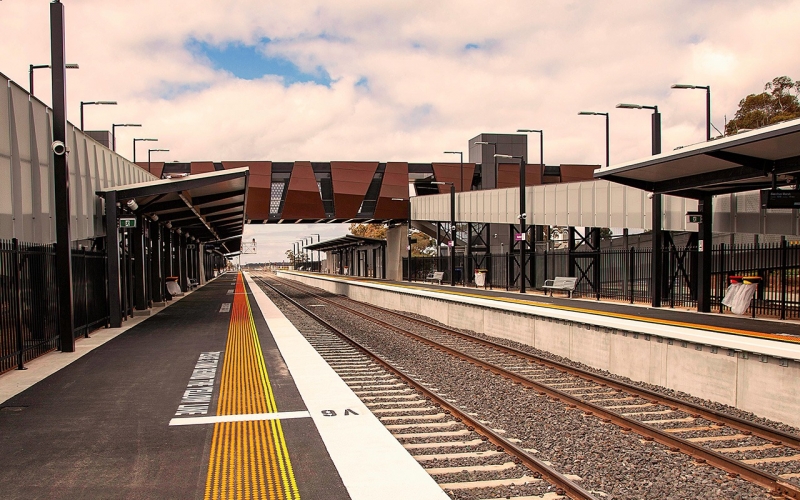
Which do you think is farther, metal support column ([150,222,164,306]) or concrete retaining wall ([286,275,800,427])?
metal support column ([150,222,164,306])

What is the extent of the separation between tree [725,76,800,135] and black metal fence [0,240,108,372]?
46.4 meters

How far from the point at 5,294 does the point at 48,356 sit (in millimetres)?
2755

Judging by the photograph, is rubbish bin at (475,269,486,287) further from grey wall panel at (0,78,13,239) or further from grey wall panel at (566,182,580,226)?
grey wall panel at (0,78,13,239)

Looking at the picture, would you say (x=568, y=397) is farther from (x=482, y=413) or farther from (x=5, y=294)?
(x=5, y=294)

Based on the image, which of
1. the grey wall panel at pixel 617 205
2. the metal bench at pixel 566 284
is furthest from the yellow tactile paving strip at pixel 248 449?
the grey wall panel at pixel 617 205

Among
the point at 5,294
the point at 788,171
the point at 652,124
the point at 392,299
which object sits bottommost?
the point at 392,299

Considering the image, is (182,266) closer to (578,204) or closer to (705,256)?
(578,204)

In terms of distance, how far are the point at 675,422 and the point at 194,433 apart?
601cm

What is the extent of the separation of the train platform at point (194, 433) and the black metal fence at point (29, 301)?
43 centimetres

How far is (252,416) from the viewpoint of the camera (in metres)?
8.08

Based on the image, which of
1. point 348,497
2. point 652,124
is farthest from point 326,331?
point 348,497

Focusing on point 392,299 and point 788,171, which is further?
point 392,299

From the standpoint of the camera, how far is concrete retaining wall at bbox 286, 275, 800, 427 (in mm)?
8633

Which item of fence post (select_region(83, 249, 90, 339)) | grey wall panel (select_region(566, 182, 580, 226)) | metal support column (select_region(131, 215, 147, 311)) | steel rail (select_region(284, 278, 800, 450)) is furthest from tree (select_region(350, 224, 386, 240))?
steel rail (select_region(284, 278, 800, 450))
